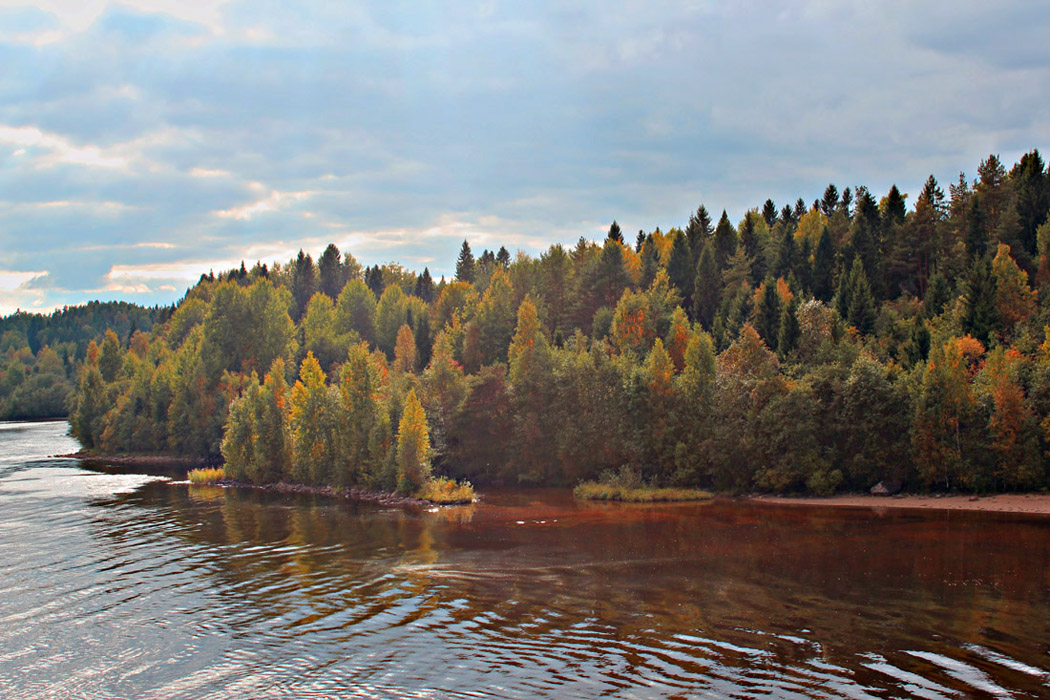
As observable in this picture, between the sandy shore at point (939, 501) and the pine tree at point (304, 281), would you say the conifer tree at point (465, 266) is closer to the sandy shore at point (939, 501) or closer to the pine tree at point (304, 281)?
the pine tree at point (304, 281)

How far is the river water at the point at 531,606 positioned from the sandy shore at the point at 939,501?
11.1 ft

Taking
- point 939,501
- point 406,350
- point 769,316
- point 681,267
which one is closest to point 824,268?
point 681,267

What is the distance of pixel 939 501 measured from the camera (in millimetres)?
59375

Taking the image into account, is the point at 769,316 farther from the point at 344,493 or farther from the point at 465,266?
the point at 465,266

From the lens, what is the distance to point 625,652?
1067 inches

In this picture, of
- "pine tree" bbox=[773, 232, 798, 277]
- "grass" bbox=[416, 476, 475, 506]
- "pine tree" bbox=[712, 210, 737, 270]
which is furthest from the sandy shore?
"pine tree" bbox=[712, 210, 737, 270]

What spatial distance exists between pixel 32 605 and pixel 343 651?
1807 centimetres

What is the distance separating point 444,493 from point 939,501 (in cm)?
4149

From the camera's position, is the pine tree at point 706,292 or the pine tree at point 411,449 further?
the pine tree at point 706,292

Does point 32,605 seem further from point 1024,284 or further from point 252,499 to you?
point 1024,284

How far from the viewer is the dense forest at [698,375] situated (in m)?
64.0

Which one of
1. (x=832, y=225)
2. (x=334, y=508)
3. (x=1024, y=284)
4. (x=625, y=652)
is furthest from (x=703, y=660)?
(x=832, y=225)

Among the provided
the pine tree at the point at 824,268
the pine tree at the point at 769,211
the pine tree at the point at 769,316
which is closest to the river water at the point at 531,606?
the pine tree at the point at 769,316

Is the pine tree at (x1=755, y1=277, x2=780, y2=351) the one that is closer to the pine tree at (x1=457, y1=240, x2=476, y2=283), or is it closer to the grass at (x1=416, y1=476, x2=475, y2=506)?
the grass at (x1=416, y1=476, x2=475, y2=506)
